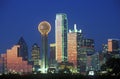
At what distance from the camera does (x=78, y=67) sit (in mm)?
179875

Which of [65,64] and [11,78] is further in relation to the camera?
[65,64]

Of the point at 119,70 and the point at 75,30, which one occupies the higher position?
the point at 75,30

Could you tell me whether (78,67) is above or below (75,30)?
below

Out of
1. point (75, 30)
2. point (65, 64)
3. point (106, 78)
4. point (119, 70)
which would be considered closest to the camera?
point (106, 78)

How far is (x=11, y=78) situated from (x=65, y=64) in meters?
88.9

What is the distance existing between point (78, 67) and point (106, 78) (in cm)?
10560

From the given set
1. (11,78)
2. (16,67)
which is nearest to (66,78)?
(11,78)

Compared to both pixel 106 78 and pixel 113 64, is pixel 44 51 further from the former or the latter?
pixel 106 78

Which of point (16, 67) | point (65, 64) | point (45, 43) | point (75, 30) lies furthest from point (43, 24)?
point (75, 30)

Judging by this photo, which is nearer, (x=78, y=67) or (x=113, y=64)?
(x=113, y=64)

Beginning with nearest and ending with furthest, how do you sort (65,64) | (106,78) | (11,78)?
(106,78) < (11,78) < (65,64)

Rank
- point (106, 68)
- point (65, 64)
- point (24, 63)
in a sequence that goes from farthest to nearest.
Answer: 1. point (24, 63)
2. point (65, 64)
3. point (106, 68)

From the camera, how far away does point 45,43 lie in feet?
498

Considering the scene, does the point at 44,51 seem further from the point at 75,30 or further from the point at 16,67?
the point at 75,30
